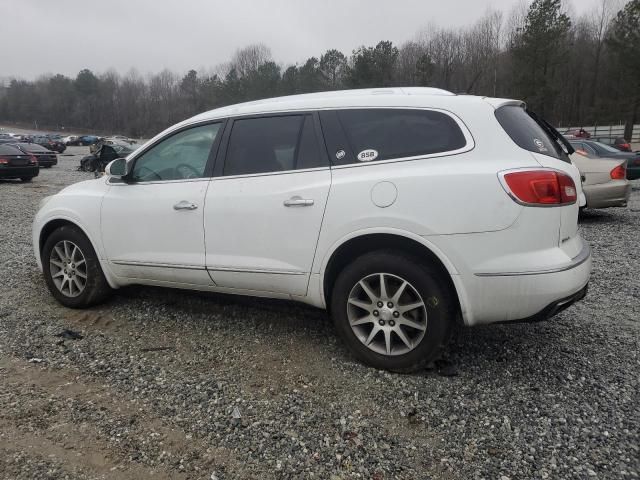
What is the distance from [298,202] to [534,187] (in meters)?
1.44

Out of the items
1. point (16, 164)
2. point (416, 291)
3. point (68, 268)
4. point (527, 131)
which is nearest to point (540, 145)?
point (527, 131)

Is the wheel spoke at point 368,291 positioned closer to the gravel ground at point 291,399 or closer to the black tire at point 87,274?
the gravel ground at point 291,399

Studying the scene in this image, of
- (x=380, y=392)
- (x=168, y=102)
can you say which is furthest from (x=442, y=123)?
(x=168, y=102)

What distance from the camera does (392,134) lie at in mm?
3143

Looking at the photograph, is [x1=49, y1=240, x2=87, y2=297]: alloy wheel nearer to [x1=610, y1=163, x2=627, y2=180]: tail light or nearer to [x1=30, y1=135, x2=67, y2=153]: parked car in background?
[x1=610, y1=163, x2=627, y2=180]: tail light

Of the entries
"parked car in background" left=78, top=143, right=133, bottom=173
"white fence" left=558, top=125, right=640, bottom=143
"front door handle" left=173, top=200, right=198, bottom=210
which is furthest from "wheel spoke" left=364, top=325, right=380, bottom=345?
"white fence" left=558, top=125, right=640, bottom=143

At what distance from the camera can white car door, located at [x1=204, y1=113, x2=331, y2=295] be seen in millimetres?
3250

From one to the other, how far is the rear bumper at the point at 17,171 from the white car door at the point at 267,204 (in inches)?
669

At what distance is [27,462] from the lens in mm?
2418

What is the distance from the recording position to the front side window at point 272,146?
3365mm

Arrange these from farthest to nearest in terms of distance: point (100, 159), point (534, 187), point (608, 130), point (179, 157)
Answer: point (608, 130), point (100, 159), point (179, 157), point (534, 187)

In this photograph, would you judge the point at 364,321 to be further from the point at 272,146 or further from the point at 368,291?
the point at 272,146

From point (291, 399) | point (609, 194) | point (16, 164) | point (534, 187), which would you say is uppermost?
point (534, 187)

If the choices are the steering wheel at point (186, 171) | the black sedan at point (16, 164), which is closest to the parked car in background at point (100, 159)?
the black sedan at point (16, 164)
